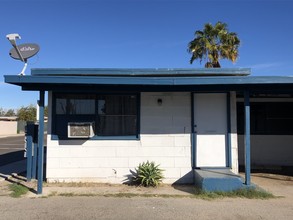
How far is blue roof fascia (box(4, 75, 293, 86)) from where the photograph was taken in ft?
27.9

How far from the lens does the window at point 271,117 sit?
43.5 ft

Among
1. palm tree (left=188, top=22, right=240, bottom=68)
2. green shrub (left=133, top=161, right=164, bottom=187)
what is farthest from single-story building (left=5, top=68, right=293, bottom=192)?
palm tree (left=188, top=22, right=240, bottom=68)

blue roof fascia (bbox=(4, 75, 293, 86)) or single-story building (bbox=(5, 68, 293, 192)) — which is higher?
blue roof fascia (bbox=(4, 75, 293, 86))

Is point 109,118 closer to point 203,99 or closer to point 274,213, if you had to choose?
point 203,99

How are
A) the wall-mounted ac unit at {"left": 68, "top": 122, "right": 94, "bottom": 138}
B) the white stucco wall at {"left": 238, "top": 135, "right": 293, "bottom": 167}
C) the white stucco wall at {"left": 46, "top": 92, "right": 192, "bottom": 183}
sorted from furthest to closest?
the white stucco wall at {"left": 238, "top": 135, "right": 293, "bottom": 167} → the white stucco wall at {"left": 46, "top": 92, "right": 192, "bottom": 183} → the wall-mounted ac unit at {"left": 68, "top": 122, "right": 94, "bottom": 138}

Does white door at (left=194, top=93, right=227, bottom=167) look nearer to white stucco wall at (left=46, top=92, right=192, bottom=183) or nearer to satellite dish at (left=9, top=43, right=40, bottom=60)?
white stucco wall at (left=46, top=92, right=192, bottom=183)

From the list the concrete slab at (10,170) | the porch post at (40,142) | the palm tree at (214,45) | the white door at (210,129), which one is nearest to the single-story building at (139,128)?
the white door at (210,129)

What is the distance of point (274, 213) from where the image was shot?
22.5 feet

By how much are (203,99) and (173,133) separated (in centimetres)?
129

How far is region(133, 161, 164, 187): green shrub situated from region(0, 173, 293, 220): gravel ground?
1.81ft

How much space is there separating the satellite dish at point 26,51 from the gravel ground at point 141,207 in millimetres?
3543

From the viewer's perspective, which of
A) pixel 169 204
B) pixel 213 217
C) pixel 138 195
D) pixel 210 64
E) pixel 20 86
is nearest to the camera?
pixel 213 217

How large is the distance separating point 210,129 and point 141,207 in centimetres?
362

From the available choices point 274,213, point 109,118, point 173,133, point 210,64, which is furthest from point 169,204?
point 210,64
